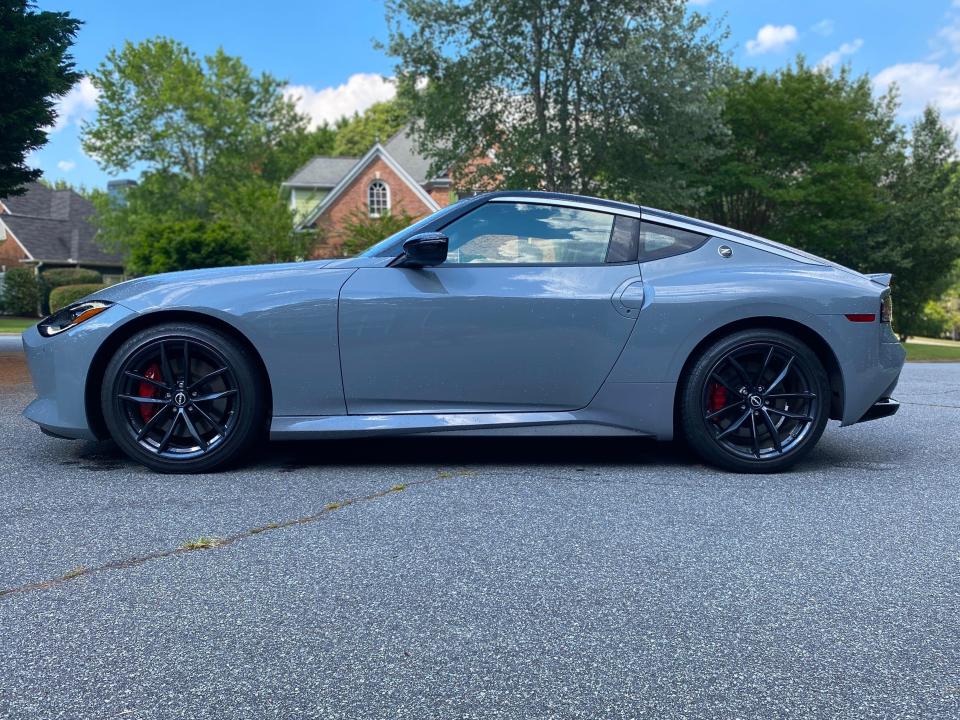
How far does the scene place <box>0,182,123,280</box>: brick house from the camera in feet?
174

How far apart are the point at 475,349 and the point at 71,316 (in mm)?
2091

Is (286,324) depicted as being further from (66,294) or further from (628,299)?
(66,294)

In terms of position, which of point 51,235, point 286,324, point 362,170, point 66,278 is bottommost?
point 286,324

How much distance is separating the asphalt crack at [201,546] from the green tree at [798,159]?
2809 centimetres

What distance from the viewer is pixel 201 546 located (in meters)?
3.12

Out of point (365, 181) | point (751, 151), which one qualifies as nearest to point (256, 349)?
point (751, 151)

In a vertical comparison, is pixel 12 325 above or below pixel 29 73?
below

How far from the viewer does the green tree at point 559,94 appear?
82.1 feet

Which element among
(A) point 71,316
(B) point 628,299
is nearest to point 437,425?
(B) point 628,299

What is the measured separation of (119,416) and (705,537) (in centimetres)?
288

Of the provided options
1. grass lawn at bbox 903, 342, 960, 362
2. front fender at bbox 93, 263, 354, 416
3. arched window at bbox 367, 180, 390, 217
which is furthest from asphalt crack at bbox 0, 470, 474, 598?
arched window at bbox 367, 180, 390, 217

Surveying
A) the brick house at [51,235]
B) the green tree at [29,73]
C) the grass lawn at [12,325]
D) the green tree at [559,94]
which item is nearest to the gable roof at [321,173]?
the brick house at [51,235]

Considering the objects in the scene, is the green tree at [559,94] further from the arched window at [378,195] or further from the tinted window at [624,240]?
the tinted window at [624,240]

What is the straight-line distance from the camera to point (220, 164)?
52.2 m
